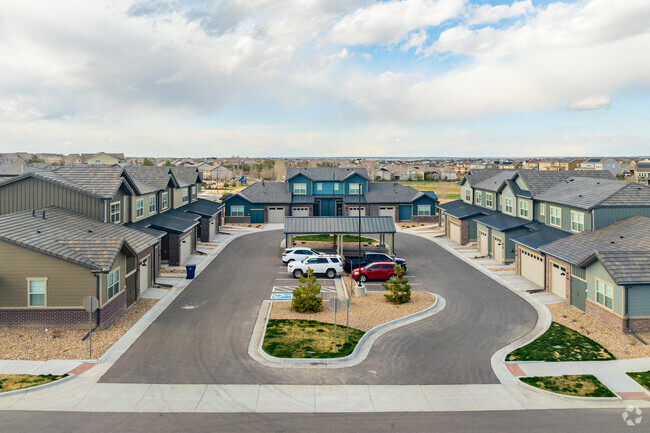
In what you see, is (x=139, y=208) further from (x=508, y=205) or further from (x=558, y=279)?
(x=508, y=205)

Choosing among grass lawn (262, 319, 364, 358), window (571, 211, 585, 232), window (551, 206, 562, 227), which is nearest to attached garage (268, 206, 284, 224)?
window (551, 206, 562, 227)

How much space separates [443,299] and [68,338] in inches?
781

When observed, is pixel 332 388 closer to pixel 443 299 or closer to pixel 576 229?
pixel 443 299

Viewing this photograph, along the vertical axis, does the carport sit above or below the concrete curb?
above

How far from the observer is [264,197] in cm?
6062

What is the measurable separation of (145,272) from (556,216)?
97.6ft

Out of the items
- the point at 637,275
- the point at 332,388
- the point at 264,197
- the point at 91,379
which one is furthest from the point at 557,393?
the point at 264,197

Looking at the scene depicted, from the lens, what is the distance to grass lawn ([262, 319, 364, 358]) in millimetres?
17516

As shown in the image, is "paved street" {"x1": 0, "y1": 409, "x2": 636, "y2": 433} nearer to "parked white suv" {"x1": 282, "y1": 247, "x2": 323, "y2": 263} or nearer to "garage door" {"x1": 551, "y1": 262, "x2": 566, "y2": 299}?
"garage door" {"x1": 551, "y1": 262, "x2": 566, "y2": 299}

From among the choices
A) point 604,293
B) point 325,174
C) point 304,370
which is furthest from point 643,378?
point 325,174

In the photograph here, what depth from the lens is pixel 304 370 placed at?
1620cm

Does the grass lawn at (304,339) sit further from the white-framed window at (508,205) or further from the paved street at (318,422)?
the white-framed window at (508,205)

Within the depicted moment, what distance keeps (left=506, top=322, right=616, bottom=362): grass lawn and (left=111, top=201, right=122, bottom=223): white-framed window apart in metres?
24.3

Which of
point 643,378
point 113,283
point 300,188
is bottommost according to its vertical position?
point 643,378
